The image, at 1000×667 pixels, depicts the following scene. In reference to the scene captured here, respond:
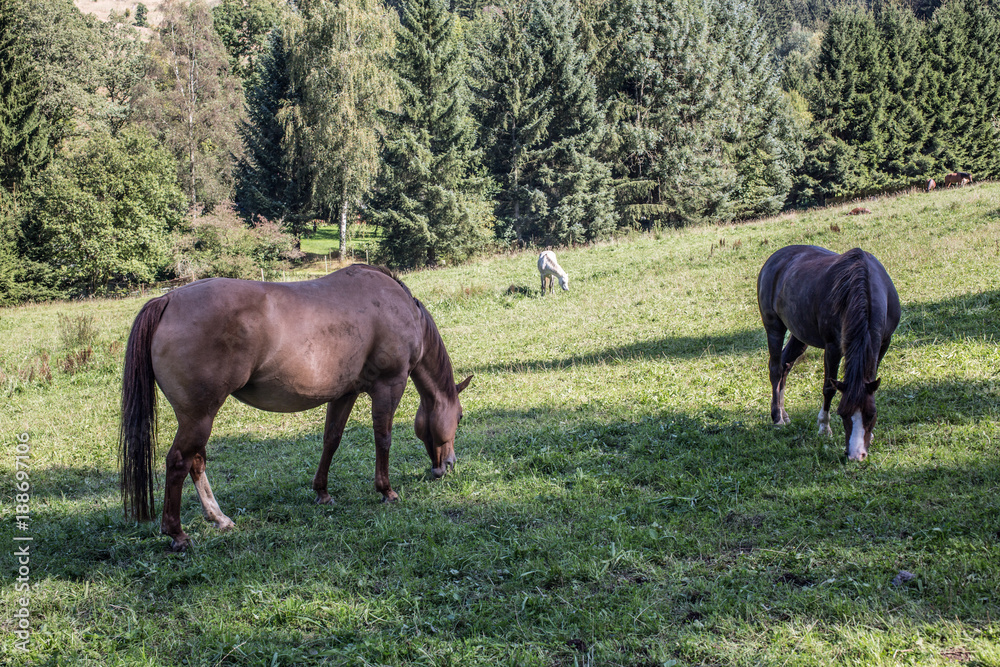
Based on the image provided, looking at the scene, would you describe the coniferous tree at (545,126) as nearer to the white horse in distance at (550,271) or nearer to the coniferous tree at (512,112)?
the coniferous tree at (512,112)

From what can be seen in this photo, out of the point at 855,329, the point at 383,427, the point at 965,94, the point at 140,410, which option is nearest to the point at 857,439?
the point at 855,329

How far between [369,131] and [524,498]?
33.1 meters

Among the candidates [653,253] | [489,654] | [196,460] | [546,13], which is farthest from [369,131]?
[489,654]

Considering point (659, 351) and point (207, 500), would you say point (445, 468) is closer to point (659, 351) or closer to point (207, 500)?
point (207, 500)

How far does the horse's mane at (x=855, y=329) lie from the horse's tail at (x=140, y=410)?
543 centimetres

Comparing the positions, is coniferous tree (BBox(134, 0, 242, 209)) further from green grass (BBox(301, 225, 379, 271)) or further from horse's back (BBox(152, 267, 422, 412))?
horse's back (BBox(152, 267, 422, 412))

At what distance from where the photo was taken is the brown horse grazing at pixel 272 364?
4.60 m

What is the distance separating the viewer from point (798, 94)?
186ft

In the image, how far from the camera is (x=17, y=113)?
32969 millimetres

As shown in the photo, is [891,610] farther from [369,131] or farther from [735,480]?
[369,131]

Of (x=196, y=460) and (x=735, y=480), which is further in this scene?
(x=735, y=480)

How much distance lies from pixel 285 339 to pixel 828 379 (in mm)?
4868

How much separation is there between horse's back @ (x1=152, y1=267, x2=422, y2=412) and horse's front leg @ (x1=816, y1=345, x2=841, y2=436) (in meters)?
3.85

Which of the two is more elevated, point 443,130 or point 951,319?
point 443,130
